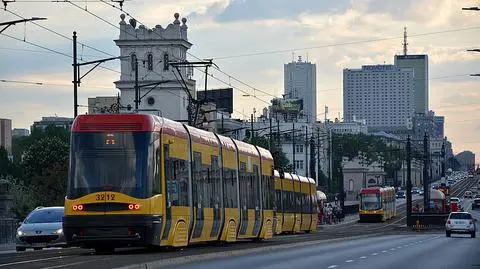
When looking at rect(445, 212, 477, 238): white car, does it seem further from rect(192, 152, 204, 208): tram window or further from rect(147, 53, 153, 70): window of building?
rect(147, 53, 153, 70): window of building

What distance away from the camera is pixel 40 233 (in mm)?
39719

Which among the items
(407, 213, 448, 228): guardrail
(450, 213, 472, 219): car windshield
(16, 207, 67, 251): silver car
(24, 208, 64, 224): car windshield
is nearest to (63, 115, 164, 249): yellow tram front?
(16, 207, 67, 251): silver car

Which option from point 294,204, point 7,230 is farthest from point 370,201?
point 7,230

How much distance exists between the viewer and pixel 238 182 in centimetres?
4194

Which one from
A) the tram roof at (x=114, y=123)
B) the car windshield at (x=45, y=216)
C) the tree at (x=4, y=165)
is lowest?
the car windshield at (x=45, y=216)

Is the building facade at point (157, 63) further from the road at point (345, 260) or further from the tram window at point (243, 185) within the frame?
the road at point (345, 260)

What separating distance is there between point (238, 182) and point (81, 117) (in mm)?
11250

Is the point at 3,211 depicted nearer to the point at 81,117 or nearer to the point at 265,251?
the point at 265,251

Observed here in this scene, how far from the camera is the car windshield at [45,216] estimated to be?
1593 inches

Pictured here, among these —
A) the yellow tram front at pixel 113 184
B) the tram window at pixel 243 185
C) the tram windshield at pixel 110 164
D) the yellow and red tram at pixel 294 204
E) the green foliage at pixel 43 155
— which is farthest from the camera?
the green foliage at pixel 43 155

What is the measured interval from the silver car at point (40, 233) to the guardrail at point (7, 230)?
12.3 meters

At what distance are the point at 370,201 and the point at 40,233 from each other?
255 feet

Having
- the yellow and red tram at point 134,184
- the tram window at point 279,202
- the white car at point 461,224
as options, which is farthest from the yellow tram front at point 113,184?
the white car at point 461,224

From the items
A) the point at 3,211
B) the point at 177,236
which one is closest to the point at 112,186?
the point at 177,236
